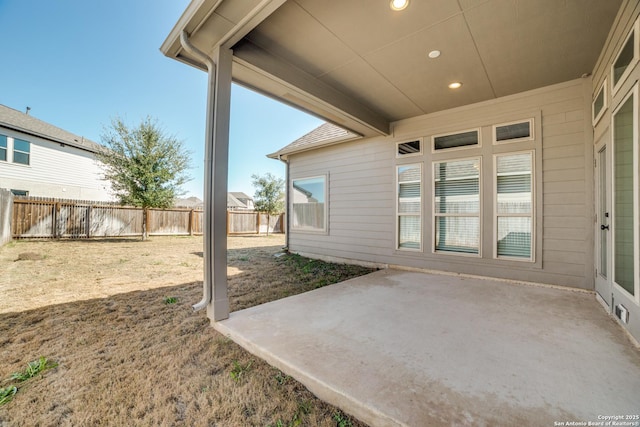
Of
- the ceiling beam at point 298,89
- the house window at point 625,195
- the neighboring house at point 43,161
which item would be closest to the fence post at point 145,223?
the neighboring house at point 43,161

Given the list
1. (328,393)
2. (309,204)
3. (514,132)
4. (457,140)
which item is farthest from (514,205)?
(309,204)

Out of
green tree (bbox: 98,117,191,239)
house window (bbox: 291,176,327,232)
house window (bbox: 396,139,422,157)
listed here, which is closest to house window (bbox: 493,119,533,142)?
house window (bbox: 396,139,422,157)

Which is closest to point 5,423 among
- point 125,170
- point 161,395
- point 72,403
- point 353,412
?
point 72,403

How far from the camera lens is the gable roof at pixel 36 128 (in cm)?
1024

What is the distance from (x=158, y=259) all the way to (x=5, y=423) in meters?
5.32

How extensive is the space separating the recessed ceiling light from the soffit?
0.18 ft

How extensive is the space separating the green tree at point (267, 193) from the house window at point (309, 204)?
7.77m

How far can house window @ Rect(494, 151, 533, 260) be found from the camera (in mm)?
3871

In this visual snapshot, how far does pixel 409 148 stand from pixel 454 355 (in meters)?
3.97

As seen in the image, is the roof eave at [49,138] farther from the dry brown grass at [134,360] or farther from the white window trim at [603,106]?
the white window trim at [603,106]

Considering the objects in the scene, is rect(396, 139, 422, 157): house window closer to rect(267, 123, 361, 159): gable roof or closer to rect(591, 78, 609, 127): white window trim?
rect(267, 123, 361, 159): gable roof

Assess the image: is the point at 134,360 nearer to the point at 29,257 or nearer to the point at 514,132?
the point at 514,132

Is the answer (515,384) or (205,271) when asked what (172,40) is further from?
(515,384)

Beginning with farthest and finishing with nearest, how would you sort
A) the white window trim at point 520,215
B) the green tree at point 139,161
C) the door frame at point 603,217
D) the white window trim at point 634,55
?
the green tree at point 139,161
the white window trim at point 520,215
the door frame at point 603,217
the white window trim at point 634,55
